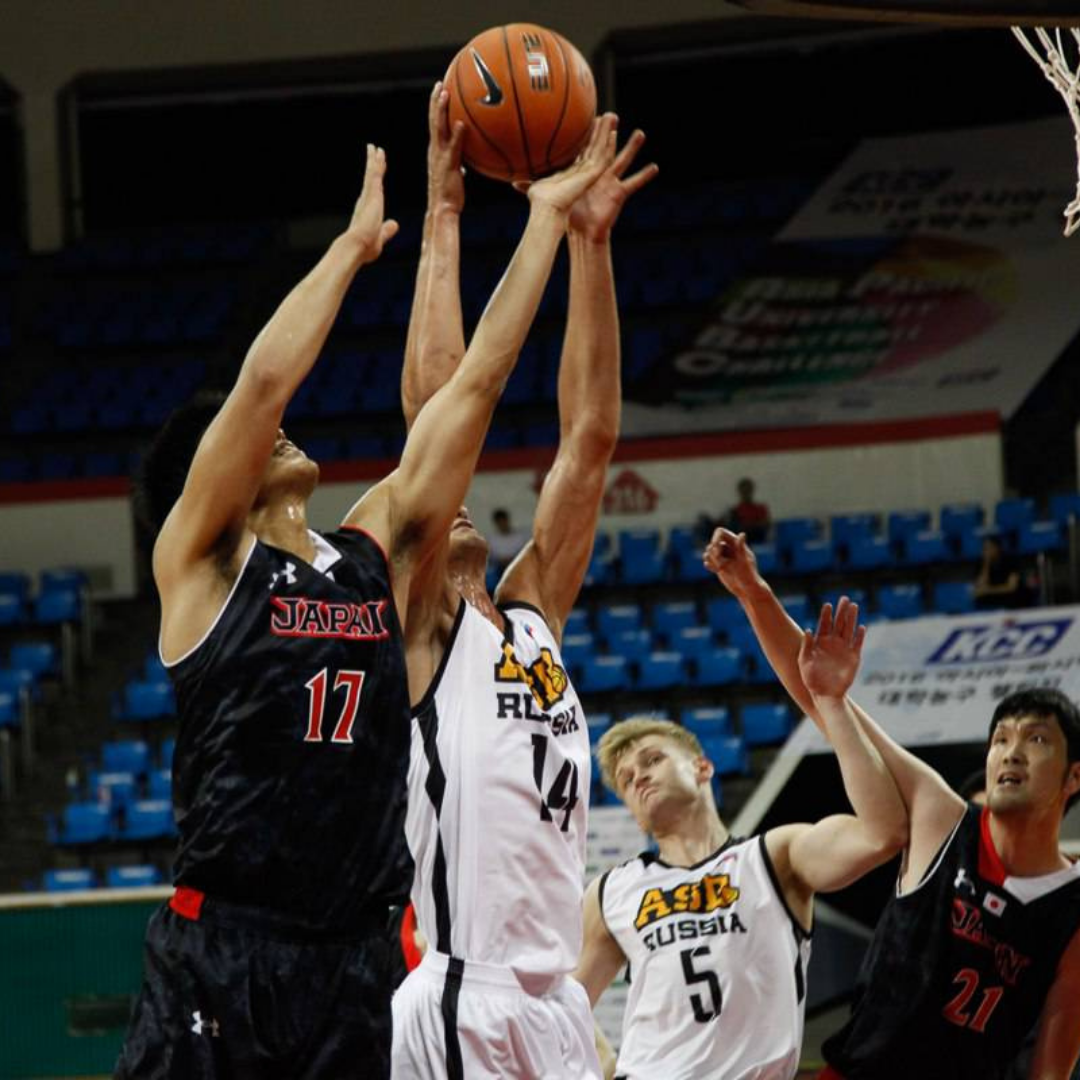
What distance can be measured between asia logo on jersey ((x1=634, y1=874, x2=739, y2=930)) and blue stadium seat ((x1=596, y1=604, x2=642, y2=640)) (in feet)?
34.4

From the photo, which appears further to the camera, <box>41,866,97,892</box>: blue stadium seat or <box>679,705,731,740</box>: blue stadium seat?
<box>679,705,731,740</box>: blue stadium seat

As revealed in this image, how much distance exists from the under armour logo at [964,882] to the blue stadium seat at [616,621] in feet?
35.9

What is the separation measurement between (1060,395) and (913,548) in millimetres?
3638

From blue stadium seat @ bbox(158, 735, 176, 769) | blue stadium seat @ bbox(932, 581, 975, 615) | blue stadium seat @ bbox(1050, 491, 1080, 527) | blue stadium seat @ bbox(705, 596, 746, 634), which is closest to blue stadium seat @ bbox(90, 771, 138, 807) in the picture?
blue stadium seat @ bbox(158, 735, 176, 769)

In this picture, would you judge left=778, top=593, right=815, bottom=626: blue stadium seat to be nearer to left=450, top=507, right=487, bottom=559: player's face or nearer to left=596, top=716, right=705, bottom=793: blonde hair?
left=596, top=716, right=705, bottom=793: blonde hair

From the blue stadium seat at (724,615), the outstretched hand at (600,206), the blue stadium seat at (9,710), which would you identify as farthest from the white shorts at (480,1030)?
the blue stadium seat at (9,710)

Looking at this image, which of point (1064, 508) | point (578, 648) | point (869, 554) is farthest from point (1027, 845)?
point (1064, 508)

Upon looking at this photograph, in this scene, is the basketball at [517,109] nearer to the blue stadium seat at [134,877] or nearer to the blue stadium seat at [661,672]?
the blue stadium seat at [134,877]

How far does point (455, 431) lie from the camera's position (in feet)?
11.8

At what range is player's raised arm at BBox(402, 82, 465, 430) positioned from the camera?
406 centimetres

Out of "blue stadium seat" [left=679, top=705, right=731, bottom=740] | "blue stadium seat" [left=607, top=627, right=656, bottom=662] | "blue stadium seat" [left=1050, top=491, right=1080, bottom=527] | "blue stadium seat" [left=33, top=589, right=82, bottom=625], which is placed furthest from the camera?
"blue stadium seat" [left=33, top=589, right=82, bottom=625]

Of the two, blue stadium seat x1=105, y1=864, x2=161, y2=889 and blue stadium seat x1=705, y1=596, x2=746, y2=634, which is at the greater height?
blue stadium seat x1=705, y1=596, x2=746, y2=634

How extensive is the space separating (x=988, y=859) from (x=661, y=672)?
9.93 meters

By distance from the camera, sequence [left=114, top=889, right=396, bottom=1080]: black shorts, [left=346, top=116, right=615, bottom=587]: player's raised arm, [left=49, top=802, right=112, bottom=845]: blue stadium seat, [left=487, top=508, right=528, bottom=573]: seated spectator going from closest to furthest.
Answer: [left=114, top=889, right=396, bottom=1080]: black shorts, [left=346, top=116, right=615, bottom=587]: player's raised arm, [left=49, top=802, right=112, bottom=845]: blue stadium seat, [left=487, top=508, right=528, bottom=573]: seated spectator
